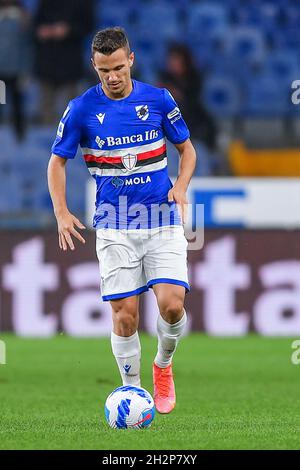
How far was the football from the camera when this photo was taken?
6059 millimetres

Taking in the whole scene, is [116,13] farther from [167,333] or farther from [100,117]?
[167,333]

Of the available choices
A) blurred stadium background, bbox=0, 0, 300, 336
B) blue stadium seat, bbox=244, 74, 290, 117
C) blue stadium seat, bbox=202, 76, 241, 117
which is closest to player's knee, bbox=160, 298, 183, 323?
blurred stadium background, bbox=0, 0, 300, 336

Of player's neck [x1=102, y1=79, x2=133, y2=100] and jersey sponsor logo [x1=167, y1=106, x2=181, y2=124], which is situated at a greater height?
player's neck [x1=102, y1=79, x2=133, y2=100]

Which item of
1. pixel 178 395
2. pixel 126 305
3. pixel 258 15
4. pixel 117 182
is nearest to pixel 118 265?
pixel 126 305

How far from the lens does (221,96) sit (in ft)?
51.8

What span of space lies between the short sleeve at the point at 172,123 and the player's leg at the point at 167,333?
0.90 meters

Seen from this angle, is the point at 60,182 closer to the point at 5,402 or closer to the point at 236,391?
the point at 5,402

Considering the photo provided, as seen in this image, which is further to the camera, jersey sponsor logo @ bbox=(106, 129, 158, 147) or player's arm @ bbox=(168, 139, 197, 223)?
jersey sponsor logo @ bbox=(106, 129, 158, 147)

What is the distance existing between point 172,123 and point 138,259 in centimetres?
84

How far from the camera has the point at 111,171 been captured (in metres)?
6.59

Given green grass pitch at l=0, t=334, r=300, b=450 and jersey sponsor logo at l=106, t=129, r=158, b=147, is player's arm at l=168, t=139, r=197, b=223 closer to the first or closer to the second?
jersey sponsor logo at l=106, t=129, r=158, b=147

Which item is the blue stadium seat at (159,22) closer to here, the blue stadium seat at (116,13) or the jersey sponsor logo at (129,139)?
the blue stadium seat at (116,13)

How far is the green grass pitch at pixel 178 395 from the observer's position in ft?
18.3
